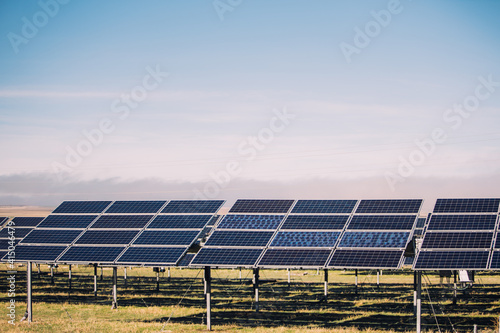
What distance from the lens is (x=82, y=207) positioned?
145ft

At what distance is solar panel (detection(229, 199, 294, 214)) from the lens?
1481 inches

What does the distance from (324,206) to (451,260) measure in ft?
32.3

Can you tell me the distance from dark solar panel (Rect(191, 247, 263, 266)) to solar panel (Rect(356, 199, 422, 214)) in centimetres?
746

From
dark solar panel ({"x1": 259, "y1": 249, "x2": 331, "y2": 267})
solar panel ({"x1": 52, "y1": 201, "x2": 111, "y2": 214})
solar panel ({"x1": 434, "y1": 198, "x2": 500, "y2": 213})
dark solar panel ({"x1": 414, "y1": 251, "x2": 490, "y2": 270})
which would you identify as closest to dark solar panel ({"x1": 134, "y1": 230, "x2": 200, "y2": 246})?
dark solar panel ({"x1": 259, "y1": 249, "x2": 331, "y2": 267})

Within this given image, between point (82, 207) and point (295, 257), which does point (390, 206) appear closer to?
point (295, 257)

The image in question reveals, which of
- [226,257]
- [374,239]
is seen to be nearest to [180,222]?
[226,257]

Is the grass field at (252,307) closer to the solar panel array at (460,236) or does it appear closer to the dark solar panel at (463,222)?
the solar panel array at (460,236)

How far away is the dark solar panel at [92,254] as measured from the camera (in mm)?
35562

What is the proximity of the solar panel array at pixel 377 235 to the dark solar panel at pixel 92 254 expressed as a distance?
13016 millimetres

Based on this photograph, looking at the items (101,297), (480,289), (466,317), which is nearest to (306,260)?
(466,317)

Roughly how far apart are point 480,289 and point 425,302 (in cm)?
1327

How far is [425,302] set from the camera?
4584cm

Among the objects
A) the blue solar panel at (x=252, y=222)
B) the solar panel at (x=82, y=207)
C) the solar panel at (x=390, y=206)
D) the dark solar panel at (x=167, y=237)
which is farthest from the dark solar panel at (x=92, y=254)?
the solar panel at (x=390, y=206)

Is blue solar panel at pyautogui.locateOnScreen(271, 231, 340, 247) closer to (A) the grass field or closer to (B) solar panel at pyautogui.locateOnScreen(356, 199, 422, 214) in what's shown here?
(B) solar panel at pyautogui.locateOnScreen(356, 199, 422, 214)
